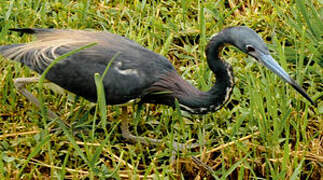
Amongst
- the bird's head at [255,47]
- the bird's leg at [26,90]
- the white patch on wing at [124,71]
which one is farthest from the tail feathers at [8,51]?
the bird's head at [255,47]

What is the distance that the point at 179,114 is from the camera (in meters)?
3.31

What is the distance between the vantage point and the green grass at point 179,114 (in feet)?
10.9

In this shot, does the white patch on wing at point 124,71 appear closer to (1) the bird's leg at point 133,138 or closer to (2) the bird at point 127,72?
(2) the bird at point 127,72

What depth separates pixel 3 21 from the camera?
4.33 metres

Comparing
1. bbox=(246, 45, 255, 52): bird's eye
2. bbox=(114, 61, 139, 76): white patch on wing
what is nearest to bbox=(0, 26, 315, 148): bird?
bbox=(114, 61, 139, 76): white patch on wing

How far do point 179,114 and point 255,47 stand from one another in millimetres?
626

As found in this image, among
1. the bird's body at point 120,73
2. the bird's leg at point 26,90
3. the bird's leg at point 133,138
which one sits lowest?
the bird's leg at point 133,138

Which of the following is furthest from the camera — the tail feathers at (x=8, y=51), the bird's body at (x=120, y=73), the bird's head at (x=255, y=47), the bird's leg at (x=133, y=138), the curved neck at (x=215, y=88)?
the tail feathers at (x=8, y=51)

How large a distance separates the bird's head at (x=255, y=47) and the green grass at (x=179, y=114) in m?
0.27

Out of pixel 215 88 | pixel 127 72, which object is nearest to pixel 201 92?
pixel 215 88

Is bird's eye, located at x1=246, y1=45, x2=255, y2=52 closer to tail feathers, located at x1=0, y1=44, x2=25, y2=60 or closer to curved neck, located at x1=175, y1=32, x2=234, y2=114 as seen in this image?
curved neck, located at x1=175, y1=32, x2=234, y2=114

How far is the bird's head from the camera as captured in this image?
301 centimetres

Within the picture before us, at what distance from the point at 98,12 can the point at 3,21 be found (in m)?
0.76

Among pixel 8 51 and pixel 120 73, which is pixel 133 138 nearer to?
pixel 120 73
